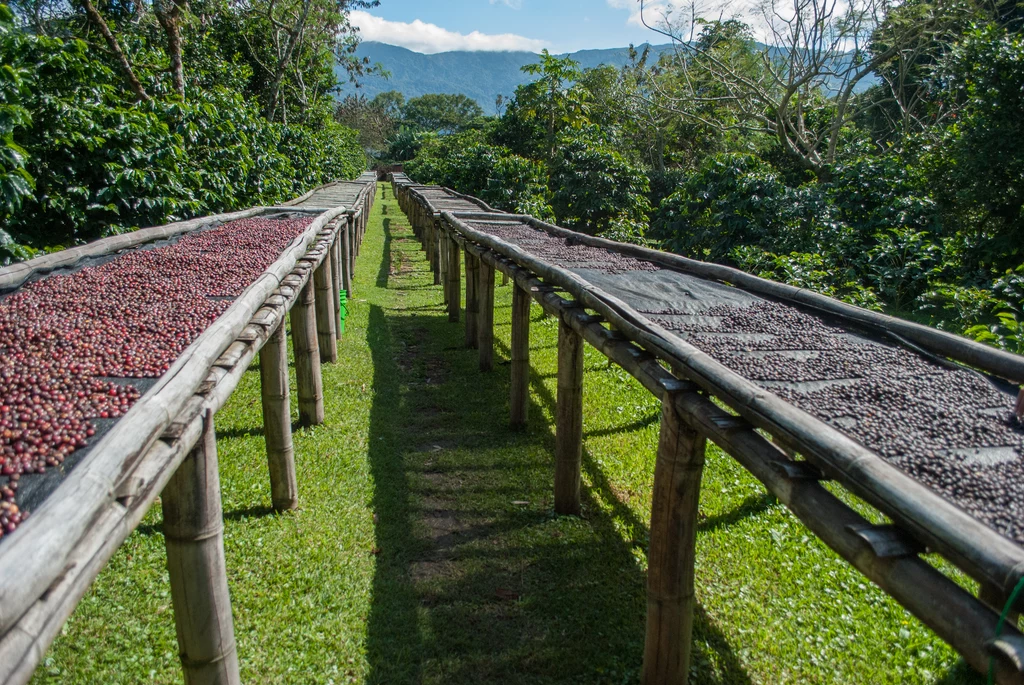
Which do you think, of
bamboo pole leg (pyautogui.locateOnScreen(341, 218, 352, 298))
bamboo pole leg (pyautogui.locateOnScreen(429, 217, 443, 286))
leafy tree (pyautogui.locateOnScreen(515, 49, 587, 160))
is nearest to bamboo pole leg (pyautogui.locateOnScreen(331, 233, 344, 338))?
bamboo pole leg (pyautogui.locateOnScreen(341, 218, 352, 298))

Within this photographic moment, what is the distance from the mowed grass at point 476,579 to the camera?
3.43m

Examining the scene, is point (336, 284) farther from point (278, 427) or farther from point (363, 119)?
point (363, 119)

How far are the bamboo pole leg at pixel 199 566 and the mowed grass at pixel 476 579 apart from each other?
656 mm

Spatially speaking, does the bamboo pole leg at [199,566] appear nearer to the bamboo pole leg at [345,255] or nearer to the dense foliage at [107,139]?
the dense foliage at [107,139]

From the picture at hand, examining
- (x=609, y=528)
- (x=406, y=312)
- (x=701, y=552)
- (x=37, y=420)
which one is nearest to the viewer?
(x=37, y=420)

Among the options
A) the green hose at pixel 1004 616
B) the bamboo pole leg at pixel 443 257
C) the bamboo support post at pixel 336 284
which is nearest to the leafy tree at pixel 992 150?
the bamboo pole leg at pixel 443 257

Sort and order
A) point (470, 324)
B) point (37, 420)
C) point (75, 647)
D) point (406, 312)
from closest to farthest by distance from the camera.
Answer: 1. point (37, 420)
2. point (75, 647)
3. point (470, 324)
4. point (406, 312)

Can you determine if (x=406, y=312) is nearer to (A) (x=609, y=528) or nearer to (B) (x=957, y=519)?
(A) (x=609, y=528)

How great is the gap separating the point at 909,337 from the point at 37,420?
3.65 meters

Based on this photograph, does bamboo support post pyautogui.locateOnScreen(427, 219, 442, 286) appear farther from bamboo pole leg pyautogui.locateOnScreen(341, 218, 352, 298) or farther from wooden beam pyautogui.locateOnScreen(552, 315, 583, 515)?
wooden beam pyautogui.locateOnScreen(552, 315, 583, 515)

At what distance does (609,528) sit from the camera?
4.75m

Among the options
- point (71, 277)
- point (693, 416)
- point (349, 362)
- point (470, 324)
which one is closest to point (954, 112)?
point (470, 324)

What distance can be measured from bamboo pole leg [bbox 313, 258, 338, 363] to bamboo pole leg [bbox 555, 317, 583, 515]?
383 cm

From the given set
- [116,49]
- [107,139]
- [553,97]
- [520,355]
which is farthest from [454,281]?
[553,97]
